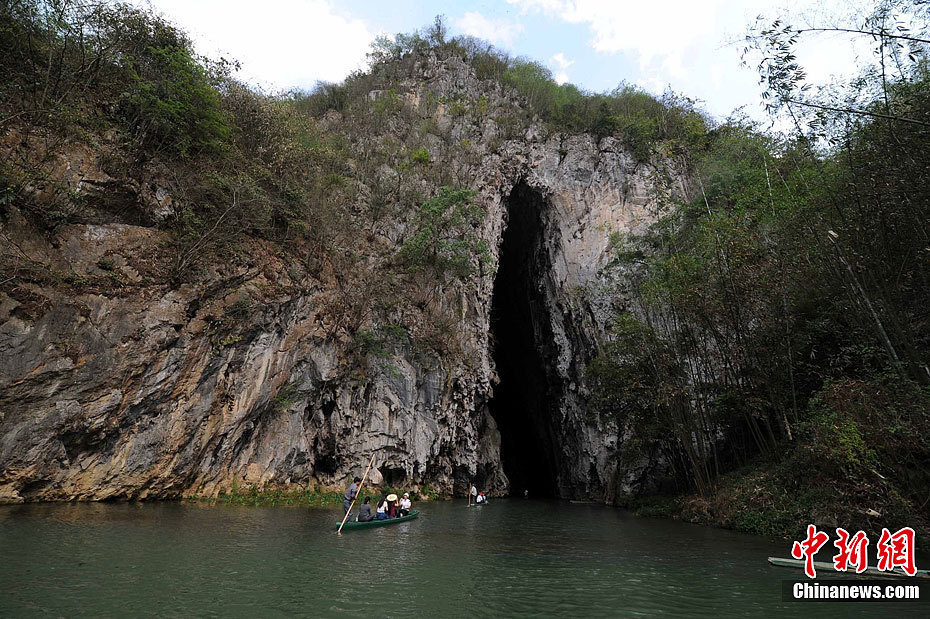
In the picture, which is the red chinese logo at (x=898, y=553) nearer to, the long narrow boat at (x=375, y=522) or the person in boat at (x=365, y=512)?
the long narrow boat at (x=375, y=522)

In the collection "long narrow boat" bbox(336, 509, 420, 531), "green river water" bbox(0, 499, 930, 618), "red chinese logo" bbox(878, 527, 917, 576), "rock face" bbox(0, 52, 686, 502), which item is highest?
"rock face" bbox(0, 52, 686, 502)

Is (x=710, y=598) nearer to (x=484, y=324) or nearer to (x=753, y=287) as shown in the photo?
(x=753, y=287)

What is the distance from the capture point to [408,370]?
23156mm

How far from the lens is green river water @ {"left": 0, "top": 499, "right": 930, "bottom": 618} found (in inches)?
216

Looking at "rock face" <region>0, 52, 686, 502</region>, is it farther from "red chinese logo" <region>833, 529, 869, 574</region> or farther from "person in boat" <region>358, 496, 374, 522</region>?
"red chinese logo" <region>833, 529, 869, 574</region>

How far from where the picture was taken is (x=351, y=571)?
24.2ft

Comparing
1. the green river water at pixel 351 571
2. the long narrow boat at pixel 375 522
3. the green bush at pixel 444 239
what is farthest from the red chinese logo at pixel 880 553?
the green bush at pixel 444 239

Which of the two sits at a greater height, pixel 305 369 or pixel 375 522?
pixel 305 369

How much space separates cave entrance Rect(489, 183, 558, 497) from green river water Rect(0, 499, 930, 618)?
20553mm

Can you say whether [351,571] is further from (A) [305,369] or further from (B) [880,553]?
(A) [305,369]

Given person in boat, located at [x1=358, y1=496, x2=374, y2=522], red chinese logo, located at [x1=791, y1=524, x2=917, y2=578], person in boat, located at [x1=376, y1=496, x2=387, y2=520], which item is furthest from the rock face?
red chinese logo, located at [x1=791, y1=524, x2=917, y2=578]

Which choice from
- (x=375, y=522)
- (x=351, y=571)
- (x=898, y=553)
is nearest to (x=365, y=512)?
(x=375, y=522)

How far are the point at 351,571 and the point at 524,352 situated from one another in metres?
30.1

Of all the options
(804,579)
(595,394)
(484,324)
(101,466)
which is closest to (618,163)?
(484,324)
